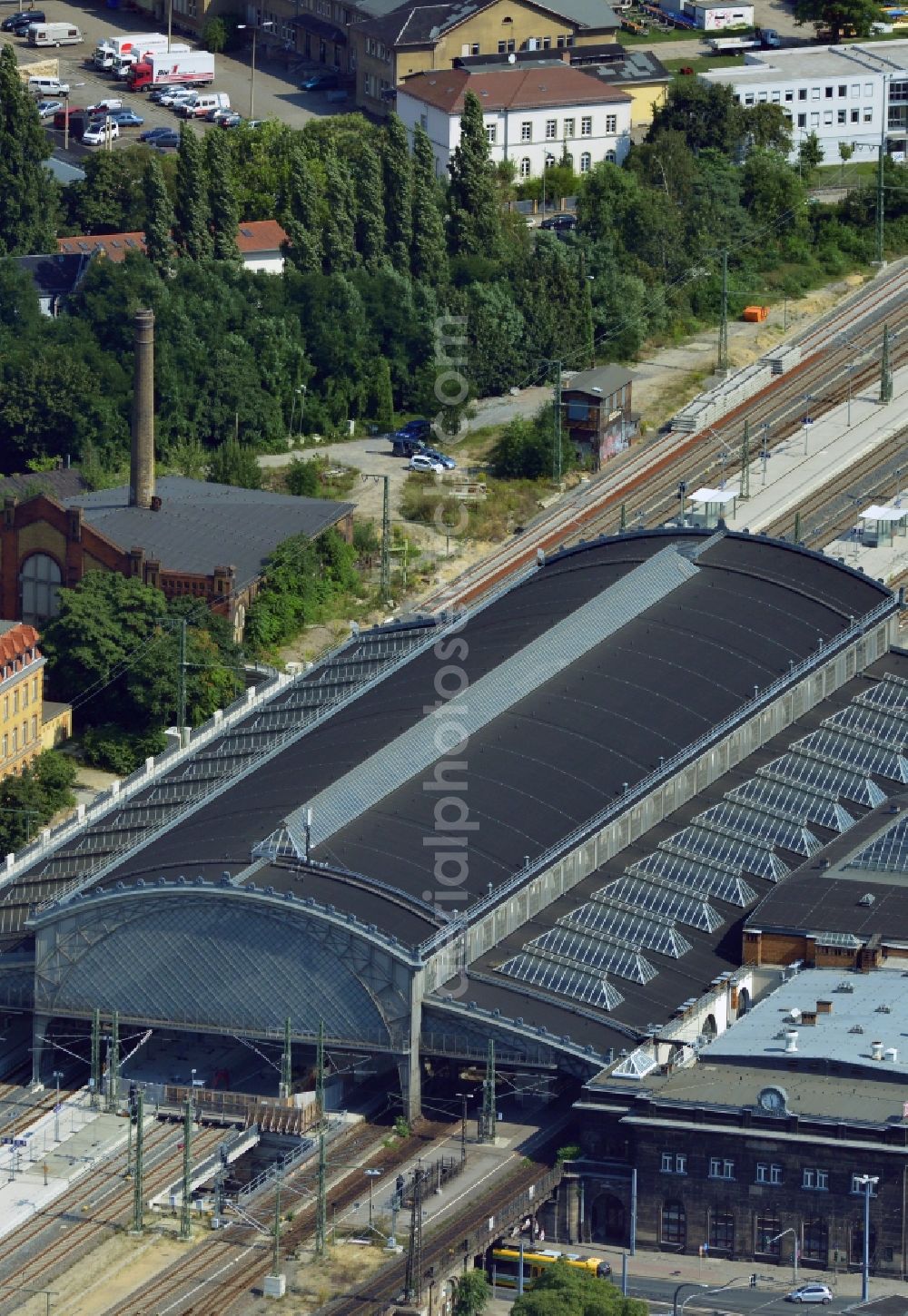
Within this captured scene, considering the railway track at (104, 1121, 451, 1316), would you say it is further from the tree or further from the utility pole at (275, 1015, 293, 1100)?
the tree

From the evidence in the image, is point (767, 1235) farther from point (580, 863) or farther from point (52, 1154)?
point (52, 1154)

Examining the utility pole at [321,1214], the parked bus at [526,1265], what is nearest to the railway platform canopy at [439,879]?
the utility pole at [321,1214]

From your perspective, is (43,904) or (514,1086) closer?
(514,1086)

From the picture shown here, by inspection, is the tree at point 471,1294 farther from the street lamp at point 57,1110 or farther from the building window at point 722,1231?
the street lamp at point 57,1110

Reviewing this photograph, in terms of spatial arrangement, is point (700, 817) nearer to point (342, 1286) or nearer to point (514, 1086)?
point (514, 1086)

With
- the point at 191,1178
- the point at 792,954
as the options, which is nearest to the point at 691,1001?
the point at 792,954

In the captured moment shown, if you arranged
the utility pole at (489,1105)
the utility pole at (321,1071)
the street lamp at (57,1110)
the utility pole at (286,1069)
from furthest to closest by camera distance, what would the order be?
1. the utility pole at (286,1069)
2. the street lamp at (57,1110)
3. the utility pole at (321,1071)
4. the utility pole at (489,1105)

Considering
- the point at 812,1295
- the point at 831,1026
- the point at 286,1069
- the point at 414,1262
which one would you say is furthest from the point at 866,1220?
the point at 286,1069
